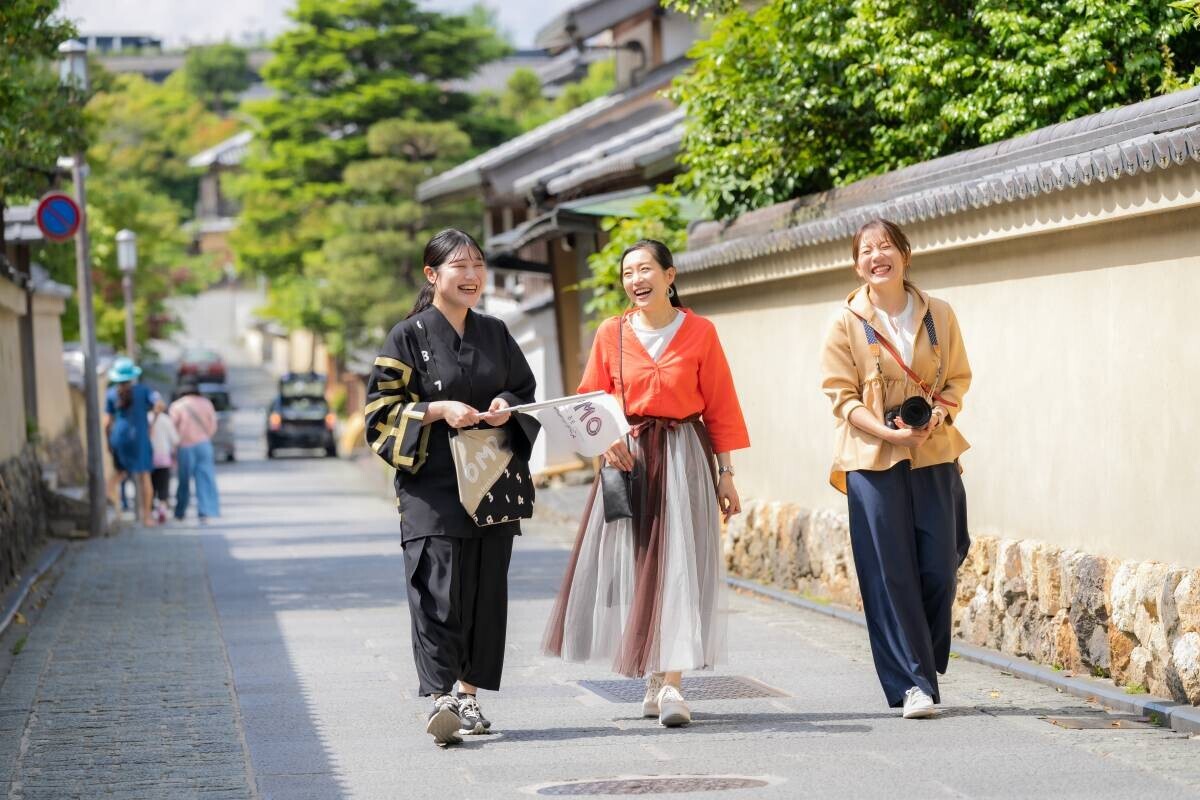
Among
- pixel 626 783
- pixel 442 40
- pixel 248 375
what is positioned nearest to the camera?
pixel 626 783

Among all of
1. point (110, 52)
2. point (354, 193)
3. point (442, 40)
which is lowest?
point (354, 193)

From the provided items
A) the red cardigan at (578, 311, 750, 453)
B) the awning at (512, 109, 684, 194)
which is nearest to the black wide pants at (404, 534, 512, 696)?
Answer: the red cardigan at (578, 311, 750, 453)

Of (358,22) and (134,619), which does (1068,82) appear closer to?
(134,619)

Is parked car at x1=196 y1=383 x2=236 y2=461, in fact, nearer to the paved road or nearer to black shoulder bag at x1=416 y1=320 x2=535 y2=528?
the paved road

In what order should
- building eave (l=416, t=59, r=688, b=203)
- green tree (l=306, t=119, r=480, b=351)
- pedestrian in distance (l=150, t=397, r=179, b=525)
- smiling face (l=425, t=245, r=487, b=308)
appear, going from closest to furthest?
smiling face (l=425, t=245, r=487, b=308) < pedestrian in distance (l=150, t=397, r=179, b=525) < building eave (l=416, t=59, r=688, b=203) < green tree (l=306, t=119, r=480, b=351)

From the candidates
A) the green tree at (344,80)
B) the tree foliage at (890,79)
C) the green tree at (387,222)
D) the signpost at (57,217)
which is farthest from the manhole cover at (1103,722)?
the green tree at (344,80)

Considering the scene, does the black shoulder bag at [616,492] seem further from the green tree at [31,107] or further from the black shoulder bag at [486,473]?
the green tree at [31,107]

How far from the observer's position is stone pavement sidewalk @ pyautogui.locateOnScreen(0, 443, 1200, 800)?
650 cm

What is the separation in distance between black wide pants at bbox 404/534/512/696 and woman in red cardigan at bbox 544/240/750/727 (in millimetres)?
446

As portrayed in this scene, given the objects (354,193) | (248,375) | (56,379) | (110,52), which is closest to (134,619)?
(56,379)

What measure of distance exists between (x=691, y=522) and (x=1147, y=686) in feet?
7.01

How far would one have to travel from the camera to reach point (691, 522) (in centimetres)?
771

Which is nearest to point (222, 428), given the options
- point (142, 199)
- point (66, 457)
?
point (142, 199)

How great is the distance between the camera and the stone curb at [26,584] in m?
12.4
